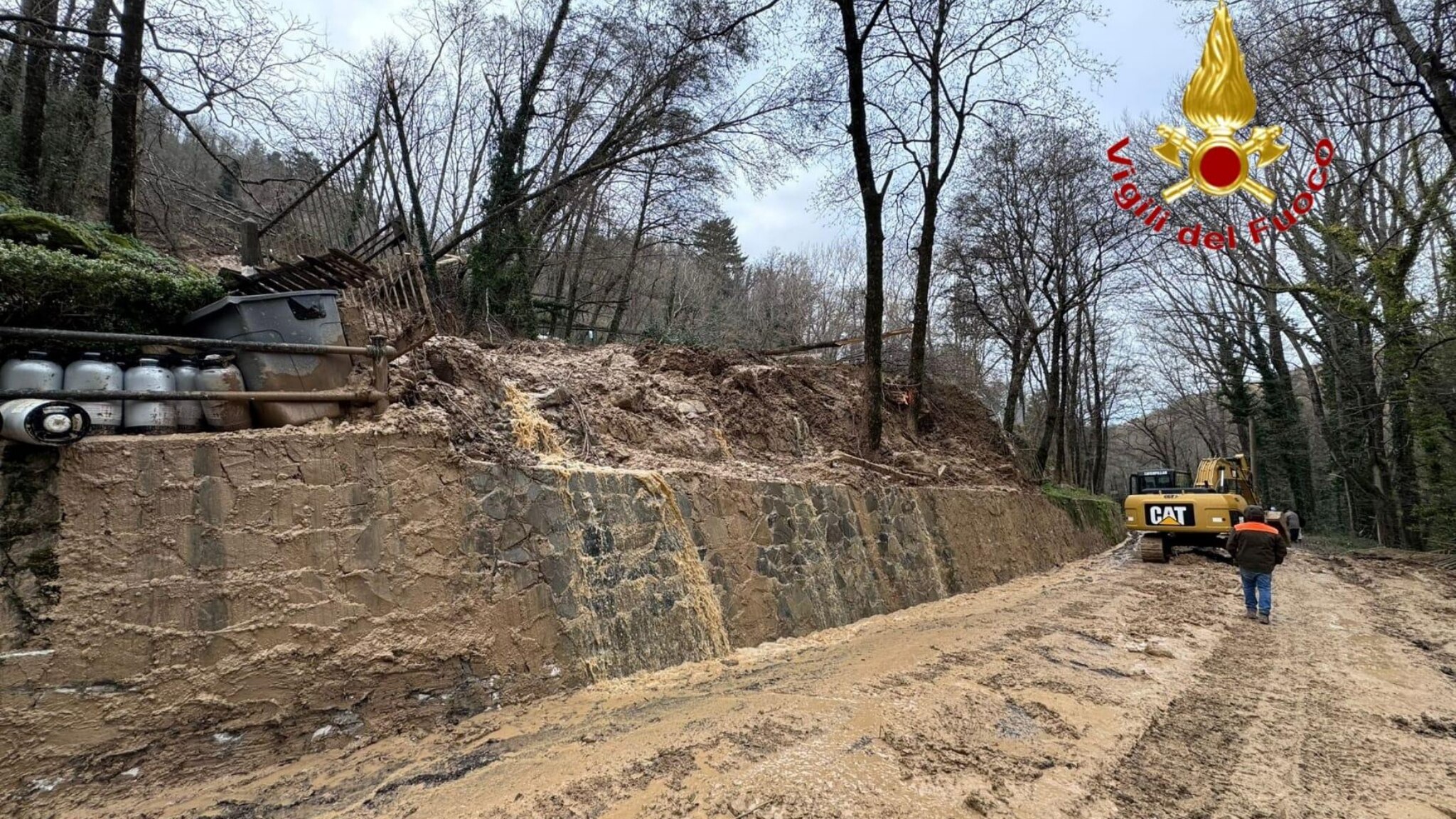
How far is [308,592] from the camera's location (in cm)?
420

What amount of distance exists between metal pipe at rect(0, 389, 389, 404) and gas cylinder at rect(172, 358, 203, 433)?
0.04 metres

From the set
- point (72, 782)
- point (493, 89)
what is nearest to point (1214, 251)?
point (493, 89)

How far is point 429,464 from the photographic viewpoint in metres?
4.96

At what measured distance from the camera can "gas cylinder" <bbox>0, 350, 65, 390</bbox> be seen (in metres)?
3.75

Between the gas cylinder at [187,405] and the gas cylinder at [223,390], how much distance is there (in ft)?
0.10

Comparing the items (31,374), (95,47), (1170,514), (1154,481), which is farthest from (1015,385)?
(95,47)

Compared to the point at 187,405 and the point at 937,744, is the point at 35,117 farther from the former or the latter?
the point at 937,744

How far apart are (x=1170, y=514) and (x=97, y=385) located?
15861 millimetres

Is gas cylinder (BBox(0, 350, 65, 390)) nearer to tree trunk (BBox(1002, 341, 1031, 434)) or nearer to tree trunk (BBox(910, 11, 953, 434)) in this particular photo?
tree trunk (BBox(910, 11, 953, 434))

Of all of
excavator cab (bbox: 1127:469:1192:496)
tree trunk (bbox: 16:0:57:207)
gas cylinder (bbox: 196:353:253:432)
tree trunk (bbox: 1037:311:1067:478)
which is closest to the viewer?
gas cylinder (bbox: 196:353:253:432)

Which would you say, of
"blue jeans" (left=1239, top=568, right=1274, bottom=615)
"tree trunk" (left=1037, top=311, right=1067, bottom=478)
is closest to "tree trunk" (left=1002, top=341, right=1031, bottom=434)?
"tree trunk" (left=1037, top=311, right=1067, bottom=478)

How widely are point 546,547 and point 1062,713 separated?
159 inches

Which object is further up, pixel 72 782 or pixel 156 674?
pixel 156 674

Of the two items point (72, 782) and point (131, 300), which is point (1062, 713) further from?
point (131, 300)
